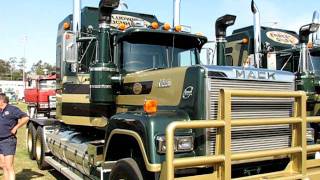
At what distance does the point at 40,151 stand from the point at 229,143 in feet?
21.3

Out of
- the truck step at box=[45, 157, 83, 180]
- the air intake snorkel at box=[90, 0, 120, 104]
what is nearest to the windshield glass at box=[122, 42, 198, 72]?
the air intake snorkel at box=[90, 0, 120, 104]

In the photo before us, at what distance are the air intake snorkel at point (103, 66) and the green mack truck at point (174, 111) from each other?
0.01m

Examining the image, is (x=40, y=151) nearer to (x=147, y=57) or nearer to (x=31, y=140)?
(x=31, y=140)

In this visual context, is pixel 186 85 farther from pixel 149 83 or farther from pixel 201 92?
pixel 149 83

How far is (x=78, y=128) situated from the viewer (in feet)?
27.5

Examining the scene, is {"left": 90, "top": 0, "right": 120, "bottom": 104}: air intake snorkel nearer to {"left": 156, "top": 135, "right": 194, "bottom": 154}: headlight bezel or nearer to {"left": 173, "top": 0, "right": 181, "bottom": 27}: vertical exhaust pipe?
{"left": 156, "top": 135, "right": 194, "bottom": 154}: headlight bezel

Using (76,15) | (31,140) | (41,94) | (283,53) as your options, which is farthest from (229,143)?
(41,94)

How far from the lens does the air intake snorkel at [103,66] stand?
6293mm

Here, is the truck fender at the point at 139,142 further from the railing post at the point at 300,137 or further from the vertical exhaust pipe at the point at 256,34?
the vertical exhaust pipe at the point at 256,34

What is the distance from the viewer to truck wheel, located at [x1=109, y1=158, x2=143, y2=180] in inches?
194

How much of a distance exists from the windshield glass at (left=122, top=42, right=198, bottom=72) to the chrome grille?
1.84 m

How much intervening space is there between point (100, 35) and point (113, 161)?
1.78m

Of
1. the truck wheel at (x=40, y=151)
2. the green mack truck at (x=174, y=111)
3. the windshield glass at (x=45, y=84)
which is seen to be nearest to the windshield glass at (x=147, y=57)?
the green mack truck at (x=174, y=111)

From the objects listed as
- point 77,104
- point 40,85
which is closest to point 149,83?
point 77,104
